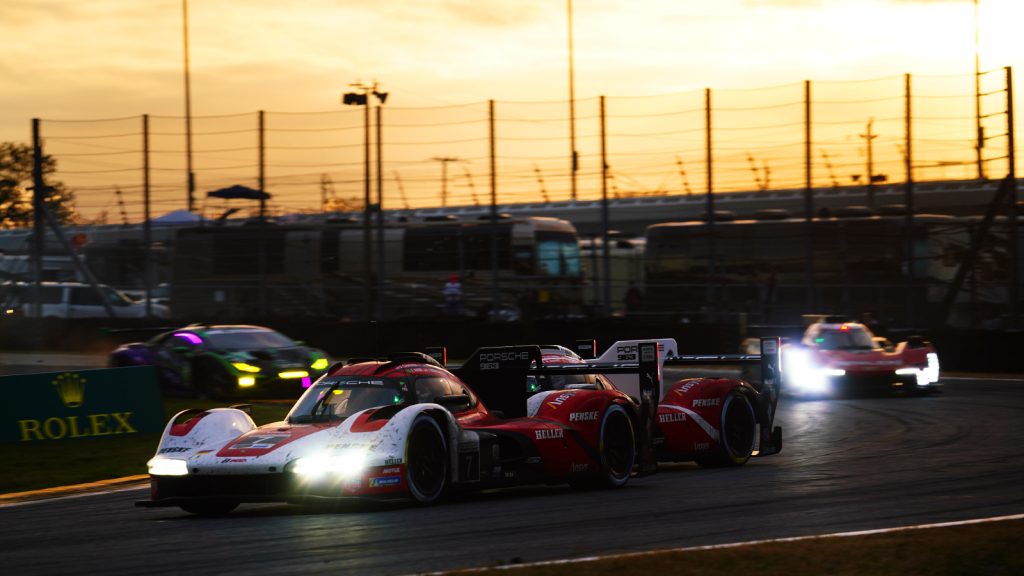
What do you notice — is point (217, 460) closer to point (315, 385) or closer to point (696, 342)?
point (315, 385)

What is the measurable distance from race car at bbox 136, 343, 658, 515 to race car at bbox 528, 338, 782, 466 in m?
0.84

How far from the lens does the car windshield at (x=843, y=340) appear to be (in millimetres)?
22516

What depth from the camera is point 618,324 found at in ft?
93.7

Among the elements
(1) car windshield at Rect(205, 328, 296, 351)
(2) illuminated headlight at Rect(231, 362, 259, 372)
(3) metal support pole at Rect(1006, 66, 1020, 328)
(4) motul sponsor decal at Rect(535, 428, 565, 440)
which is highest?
(3) metal support pole at Rect(1006, 66, 1020, 328)

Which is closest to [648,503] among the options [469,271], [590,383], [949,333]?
[590,383]

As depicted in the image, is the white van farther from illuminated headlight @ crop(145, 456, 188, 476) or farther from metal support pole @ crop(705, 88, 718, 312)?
illuminated headlight @ crop(145, 456, 188, 476)

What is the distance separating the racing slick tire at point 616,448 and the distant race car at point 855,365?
11.1 meters

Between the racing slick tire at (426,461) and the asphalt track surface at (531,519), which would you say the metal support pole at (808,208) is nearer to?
the asphalt track surface at (531,519)

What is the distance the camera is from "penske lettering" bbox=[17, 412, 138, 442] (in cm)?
1506

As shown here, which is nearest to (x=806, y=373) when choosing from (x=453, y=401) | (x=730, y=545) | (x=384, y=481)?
(x=453, y=401)

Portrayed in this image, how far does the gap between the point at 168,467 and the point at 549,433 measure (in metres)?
2.89

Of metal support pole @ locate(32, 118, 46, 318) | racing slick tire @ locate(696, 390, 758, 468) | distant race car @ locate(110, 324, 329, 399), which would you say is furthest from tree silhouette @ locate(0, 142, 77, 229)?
racing slick tire @ locate(696, 390, 758, 468)

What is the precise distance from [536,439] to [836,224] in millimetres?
19781

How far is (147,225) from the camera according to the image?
34062 millimetres
